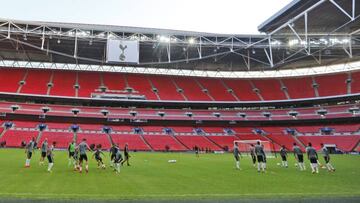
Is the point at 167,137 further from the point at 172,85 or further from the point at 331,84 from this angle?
the point at 331,84

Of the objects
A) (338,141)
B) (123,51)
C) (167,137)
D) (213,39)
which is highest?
(213,39)

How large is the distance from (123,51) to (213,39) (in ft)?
51.0

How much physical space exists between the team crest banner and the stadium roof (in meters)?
1.38

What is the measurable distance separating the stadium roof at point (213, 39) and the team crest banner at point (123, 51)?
1.38 meters

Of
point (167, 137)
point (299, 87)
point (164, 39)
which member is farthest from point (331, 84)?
point (164, 39)

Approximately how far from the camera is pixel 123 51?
1908 inches

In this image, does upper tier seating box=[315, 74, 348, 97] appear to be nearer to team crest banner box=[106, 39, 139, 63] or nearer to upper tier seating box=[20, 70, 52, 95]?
team crest banner box=[106, 39, 139, 63]

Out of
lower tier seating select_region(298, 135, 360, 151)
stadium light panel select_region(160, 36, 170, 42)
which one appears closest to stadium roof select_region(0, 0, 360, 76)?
stadium light panel select_region(160, 36, 170, 42)

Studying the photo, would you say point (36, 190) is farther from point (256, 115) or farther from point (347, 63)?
point (347, 63)

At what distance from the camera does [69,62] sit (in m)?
65.4

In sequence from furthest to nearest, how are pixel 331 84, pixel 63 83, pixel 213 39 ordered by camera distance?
pixel 331 84 < pixel 63 83 < pixel 213 39

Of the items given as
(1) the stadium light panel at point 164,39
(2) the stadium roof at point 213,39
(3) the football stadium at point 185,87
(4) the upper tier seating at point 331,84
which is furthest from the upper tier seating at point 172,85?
(1) the stadium light panel at point 164,39

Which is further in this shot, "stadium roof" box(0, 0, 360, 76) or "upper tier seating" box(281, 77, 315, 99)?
"upper tier seating" box(281, 77, 315, 99)

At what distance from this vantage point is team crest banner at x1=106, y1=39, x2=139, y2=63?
4816 cm
